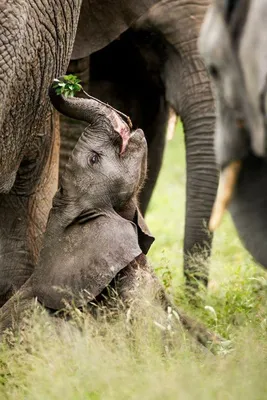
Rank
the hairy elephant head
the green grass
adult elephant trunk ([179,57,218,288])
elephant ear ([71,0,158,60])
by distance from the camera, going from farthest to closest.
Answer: adult elephant trunk ([179,57,218,288]), elephant ear ([71,0,158,60]), the hairy elephant head, the green grass

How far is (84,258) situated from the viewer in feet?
14.3

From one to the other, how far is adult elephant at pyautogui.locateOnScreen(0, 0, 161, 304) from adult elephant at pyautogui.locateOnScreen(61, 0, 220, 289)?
0.19m

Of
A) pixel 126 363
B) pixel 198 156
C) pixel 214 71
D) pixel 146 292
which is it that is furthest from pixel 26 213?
pixel 214 71

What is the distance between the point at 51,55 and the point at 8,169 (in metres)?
0.43

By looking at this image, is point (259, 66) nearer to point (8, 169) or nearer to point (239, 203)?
point (239, 203)

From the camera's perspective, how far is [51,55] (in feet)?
15.0

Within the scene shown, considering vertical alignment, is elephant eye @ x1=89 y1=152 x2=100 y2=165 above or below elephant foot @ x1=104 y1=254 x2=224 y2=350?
above

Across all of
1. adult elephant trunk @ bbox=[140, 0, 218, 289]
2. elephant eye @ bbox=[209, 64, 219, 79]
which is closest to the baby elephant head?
elephant eye @ bbox=[209, 64, 219, 79]

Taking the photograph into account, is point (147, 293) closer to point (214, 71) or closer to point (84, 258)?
point (84, 258)

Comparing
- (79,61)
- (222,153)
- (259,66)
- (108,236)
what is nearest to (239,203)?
(222,153)

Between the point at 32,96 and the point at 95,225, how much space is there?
0.51 m

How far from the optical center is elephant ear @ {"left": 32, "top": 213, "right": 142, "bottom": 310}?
4309 millimetres

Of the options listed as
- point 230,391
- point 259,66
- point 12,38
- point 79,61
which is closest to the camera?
point 259,66

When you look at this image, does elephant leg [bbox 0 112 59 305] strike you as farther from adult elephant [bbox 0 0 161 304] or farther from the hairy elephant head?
the hairy elephant head
